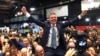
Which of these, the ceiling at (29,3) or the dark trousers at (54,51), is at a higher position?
the dark trousers at (54,51)

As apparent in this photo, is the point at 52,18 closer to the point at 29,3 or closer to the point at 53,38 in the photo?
the point at 53,38

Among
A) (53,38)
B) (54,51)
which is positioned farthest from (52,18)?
(54,51)

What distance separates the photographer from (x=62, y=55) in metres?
4.77

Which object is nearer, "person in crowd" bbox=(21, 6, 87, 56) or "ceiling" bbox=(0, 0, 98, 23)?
"person in crowd" bbox=(21, 6, 87, 56)

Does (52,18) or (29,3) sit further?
(29,3)

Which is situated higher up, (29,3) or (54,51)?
(54,51)

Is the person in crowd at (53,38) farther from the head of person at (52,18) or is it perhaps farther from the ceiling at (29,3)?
the ceiling at (29,3)

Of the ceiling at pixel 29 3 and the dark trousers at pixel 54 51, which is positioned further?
the ceiling at pixel 29 3

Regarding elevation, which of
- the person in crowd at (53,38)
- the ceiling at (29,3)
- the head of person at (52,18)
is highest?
the head of person at (52,18)

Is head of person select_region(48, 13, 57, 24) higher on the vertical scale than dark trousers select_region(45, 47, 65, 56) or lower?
higher

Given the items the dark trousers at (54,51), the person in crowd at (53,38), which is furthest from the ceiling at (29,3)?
the dark trousers at (54,51)

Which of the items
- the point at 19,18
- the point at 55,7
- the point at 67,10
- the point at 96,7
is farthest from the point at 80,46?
the point at 19,18

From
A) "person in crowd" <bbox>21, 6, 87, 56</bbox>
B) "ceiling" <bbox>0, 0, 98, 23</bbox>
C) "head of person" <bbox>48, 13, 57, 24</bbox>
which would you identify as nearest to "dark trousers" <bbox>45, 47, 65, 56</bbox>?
"person in crowd" <bbox>21, 6, 87, 56</bbox>

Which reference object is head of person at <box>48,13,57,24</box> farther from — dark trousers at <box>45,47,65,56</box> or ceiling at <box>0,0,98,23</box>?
ceiling at <box>0,0,98,23</box>
